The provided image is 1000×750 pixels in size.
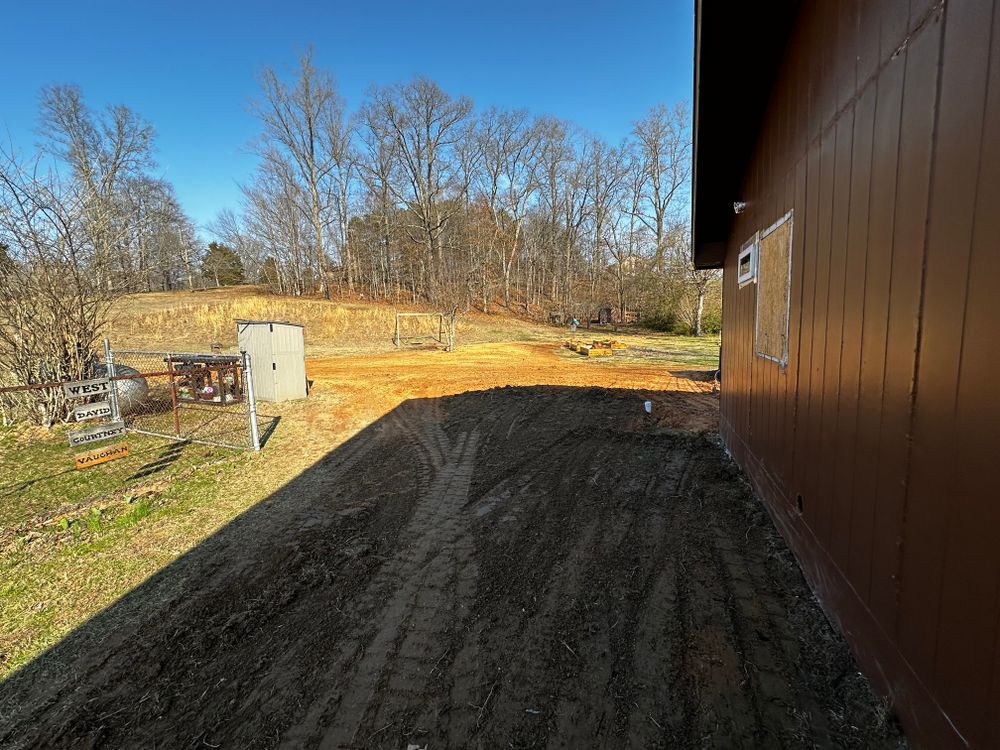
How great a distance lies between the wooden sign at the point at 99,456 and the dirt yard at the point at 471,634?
2979 mm

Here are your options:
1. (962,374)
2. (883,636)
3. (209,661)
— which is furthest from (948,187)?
(209,661)

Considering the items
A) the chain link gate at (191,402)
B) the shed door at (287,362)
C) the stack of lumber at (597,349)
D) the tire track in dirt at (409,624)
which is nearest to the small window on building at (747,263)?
the tire track in dirt at (409,624)

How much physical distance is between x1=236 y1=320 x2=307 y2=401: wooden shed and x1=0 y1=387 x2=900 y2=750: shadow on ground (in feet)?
18.3

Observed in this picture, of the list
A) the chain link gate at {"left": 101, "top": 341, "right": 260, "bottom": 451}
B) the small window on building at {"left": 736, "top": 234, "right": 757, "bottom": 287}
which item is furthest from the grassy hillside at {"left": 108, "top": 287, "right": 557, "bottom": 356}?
the small window on building at {"left": 736, "top": 234, "right": 757, "bottom": 287}

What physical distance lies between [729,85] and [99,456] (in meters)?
8.65

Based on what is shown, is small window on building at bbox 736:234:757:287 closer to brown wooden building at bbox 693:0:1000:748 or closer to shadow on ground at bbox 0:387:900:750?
brown wooden building at bbox 693:0:1000:748

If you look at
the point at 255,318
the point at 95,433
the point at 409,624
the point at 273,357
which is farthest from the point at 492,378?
the point at 255,318

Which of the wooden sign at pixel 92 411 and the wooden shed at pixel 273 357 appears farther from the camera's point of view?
the wooden shed at pixel 273 357

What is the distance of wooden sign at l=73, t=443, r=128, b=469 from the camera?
6000mm

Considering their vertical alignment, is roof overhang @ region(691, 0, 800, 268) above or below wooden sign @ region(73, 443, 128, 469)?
above

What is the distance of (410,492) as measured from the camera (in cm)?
518

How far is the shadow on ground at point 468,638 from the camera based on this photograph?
2.18 meters

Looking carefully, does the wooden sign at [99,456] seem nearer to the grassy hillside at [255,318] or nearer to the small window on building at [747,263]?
the small window on building at [747,263]

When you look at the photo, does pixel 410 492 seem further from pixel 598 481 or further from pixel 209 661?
pixel 209 661
